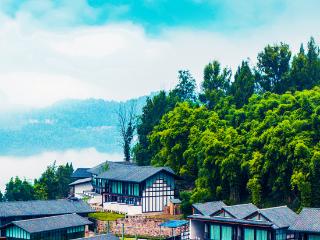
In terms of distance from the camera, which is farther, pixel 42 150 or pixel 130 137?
pixel 42 150

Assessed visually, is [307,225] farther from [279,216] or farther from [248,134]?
[248,134]

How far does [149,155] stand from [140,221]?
1866 cm

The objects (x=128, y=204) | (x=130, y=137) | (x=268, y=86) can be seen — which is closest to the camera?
(x=128, y=204)

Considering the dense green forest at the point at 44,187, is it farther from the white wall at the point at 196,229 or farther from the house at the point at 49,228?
the white wall at the point at 196,229

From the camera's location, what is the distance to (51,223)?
46.2 m

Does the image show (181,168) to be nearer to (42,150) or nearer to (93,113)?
(42,150)

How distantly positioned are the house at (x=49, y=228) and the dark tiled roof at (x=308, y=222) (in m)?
16.9

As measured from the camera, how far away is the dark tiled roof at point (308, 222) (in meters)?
38.3

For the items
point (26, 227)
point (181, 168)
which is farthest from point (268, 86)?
point (26, 227)

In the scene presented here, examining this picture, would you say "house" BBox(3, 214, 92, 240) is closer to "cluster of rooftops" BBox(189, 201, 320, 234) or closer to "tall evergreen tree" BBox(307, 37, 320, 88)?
"cluster of rooftops" BBox(189, 201, 320, 234)

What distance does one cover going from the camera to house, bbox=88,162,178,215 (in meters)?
56.0

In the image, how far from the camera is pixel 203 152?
53.4m

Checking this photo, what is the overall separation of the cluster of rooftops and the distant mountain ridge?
117140 millimetres

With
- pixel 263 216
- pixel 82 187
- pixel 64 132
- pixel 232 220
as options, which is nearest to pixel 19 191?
pixel 82 187
